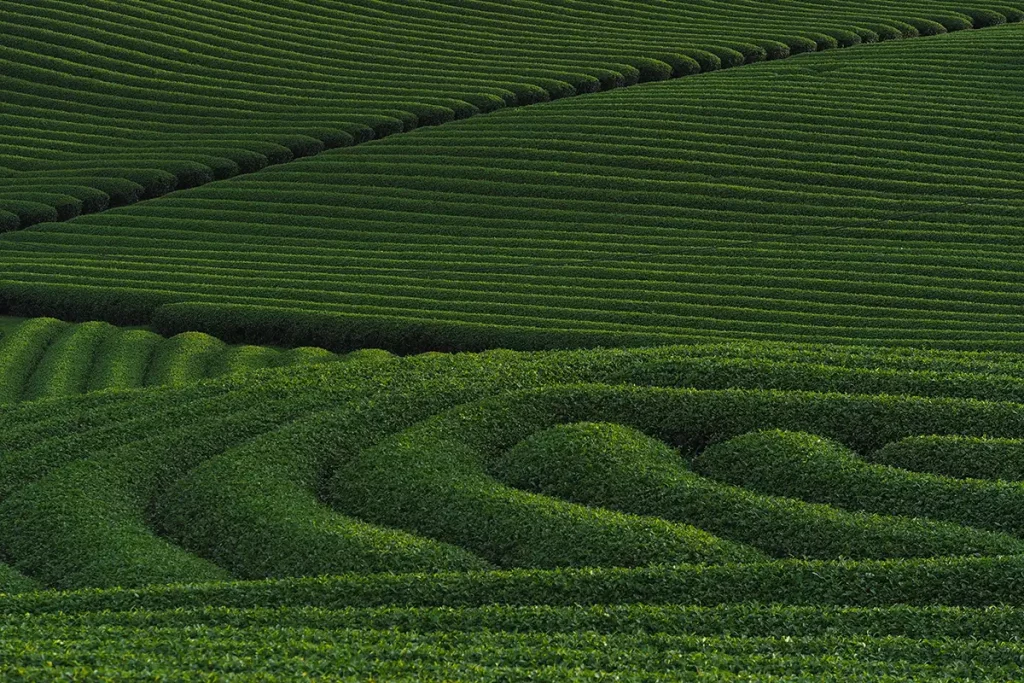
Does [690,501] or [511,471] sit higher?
[690,501]

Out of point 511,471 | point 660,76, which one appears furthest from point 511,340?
point 660,76

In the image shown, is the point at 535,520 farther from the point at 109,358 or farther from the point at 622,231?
the point at 622,231

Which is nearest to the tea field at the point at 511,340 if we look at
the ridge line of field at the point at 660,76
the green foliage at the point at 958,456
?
the green foliage at the point at 958,456

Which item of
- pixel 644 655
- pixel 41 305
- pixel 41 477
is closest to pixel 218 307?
pixel 41 305

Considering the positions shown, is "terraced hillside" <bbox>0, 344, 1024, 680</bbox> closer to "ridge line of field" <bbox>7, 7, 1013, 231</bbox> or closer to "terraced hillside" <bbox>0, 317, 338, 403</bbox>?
"terraced hillside" <bbox>0, 317, 338, 403</bbox>

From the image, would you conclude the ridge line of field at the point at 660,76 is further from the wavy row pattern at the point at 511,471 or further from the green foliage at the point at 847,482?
the green foliage at the point at 847,482

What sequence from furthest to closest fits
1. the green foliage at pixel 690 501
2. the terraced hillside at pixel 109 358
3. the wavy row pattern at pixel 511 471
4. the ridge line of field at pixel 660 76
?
the ridge line of field at pixel 660 76 < the terraced hillside at pixel 109 358 < the wavy row pattern at pixel 511 471 < the green foliage at pixel 690 501

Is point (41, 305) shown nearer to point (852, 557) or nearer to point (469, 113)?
point (469, 113)

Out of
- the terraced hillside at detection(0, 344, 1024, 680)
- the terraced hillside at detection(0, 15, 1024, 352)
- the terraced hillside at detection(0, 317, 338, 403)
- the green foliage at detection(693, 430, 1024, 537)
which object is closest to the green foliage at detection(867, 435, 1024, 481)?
the terraced hillside at detection(0, 344, 1024, 680)
